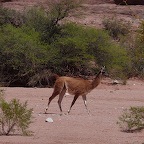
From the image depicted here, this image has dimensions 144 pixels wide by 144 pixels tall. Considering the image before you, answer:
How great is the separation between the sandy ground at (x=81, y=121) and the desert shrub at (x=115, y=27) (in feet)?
76.3

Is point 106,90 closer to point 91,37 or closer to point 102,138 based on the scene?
point 91,37

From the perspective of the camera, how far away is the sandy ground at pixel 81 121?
13953 millimetres

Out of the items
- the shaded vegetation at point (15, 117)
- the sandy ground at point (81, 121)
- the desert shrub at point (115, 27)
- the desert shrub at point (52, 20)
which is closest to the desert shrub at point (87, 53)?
the desert shrub at point (52, 20)

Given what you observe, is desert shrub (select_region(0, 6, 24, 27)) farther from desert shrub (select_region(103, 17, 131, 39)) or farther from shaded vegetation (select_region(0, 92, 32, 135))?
Answer: shaded vegetation (select_region(0, 92, 32, 135))

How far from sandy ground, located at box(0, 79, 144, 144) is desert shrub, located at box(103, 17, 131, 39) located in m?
23.2

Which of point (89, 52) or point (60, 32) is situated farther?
point (60, 32)

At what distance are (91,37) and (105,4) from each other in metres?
27.5

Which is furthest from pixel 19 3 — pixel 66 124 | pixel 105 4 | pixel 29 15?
pixel 66 124

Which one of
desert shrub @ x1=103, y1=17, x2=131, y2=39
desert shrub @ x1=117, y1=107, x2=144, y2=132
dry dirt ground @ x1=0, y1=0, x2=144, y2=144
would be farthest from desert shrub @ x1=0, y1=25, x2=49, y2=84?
desert shrub @ x1=103, y1=17, x2=131, y2=39

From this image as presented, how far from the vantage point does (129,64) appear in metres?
35.8

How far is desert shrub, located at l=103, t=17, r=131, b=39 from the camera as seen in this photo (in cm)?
5169

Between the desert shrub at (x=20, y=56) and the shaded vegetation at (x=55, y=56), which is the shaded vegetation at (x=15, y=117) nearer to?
the shaded vegetation at (x=55, y=56)

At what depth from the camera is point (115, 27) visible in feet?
174

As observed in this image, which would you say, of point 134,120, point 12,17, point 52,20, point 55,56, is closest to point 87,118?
point 134,120
